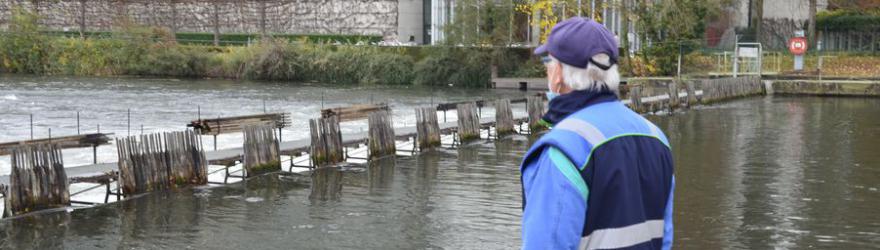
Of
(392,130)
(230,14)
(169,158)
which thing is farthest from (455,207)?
(230,14)

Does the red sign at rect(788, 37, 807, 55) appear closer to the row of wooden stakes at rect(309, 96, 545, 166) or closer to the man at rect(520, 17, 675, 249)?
the row of wooden stakes at rect(309, 96, 545, 166)

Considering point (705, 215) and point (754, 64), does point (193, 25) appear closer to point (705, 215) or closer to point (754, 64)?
point (754, 64)

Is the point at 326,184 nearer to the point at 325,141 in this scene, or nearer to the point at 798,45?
the point at 325,141

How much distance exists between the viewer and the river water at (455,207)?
1256 cm

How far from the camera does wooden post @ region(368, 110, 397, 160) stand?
789 inches

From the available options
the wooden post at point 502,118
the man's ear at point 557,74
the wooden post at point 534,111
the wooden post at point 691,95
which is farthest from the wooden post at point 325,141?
the wooden post at point 691,95

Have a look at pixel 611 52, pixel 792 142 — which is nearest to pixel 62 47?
pixel 792 142

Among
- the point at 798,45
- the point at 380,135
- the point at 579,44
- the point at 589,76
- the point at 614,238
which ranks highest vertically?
the point at 798,45

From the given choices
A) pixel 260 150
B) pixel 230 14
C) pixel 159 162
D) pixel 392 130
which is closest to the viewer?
pixel 159 162

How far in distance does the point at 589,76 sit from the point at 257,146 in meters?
13.8

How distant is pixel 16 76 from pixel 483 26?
24265mm

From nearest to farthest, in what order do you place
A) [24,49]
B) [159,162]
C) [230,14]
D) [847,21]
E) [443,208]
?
1. [443,208]
2. [159,162]
3. [847,21]
4. [24,49]
5. [230,14]

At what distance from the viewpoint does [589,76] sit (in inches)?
165

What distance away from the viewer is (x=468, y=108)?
23.3 metres
